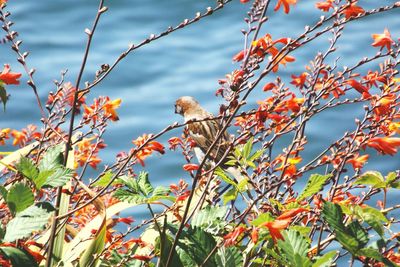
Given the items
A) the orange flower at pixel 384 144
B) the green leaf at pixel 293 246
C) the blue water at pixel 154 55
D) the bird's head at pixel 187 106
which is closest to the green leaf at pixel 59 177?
the green leaf at pixel 293 246

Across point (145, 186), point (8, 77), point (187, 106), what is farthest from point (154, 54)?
point (145, 186)

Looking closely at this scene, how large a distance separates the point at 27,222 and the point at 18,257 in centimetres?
10

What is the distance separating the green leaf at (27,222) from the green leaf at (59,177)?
0.06 metres

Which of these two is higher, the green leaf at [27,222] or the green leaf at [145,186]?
the green leaf at [145,186]

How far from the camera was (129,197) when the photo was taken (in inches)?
95.3

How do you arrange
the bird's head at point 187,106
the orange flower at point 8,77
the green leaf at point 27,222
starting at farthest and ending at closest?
1. the bird's head at point 187,106
2. the orange flower at point 8,77
3. the green leaf at point 27,222

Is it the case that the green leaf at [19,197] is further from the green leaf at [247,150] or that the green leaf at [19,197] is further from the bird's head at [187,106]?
the bird's head at [187,106]

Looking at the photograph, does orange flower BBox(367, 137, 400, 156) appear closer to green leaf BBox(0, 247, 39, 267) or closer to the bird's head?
green leaf BBox(0, 247, 39, 267)

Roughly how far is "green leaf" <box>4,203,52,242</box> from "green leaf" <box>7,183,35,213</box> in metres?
0.02

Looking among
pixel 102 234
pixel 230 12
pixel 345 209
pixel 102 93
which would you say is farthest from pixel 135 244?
pixel 230 12

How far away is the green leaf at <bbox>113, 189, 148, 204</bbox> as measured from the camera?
7.85 ft

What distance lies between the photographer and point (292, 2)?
3.17 meters

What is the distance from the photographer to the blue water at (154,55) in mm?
8070

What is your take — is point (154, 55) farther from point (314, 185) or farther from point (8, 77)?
point (314, 185)
